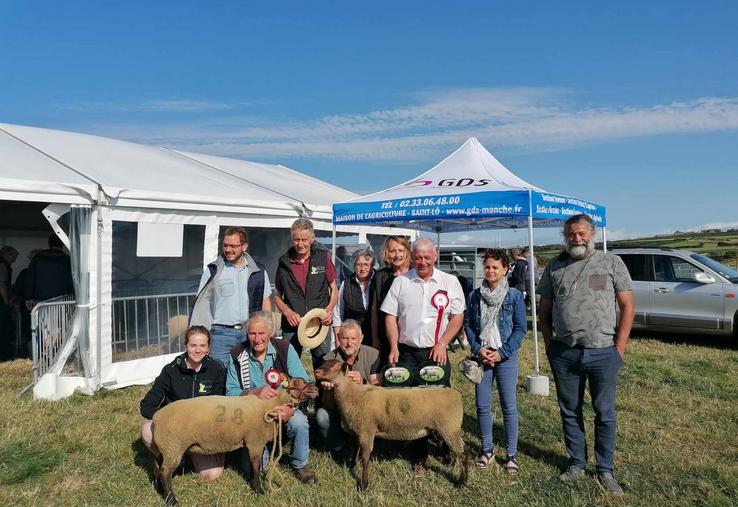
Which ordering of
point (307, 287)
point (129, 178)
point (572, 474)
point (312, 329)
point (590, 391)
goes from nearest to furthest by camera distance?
point (590, 391) < point (572, 474) < point (312, 329) < point (307, 287) < point (129, 178)

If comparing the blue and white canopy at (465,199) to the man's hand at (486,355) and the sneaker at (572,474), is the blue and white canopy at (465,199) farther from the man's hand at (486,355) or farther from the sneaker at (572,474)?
the sneaker at (572,474)

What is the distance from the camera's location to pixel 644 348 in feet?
29.1

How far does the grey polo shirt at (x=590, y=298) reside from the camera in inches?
136

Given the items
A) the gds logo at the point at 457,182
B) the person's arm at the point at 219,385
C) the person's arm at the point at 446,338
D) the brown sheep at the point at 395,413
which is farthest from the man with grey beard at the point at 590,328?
the gds logo at the point at 457,182

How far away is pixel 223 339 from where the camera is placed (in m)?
4.68

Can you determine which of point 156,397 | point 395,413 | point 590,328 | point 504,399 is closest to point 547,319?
point 590,328

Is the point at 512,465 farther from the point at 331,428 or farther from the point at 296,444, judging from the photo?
the point at 296,444

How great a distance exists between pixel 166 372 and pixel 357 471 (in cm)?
156

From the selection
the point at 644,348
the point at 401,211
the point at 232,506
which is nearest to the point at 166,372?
the point at 232,506

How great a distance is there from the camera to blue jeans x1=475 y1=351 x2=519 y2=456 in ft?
12.7

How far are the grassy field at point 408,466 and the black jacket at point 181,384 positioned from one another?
0.57 meters

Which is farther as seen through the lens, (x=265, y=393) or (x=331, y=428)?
(x=331, y=428)

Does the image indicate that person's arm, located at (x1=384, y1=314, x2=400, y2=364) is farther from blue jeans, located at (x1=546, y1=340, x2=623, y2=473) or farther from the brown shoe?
blue jeans, located at (x1=546, y1=340, x2=623, y2=473)

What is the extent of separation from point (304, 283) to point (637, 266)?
7665 mm
